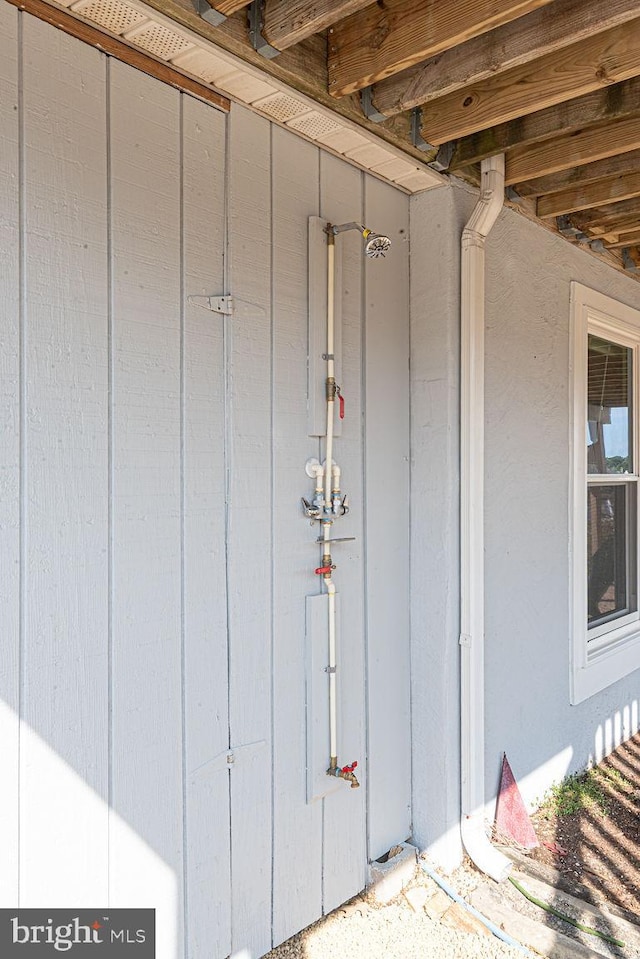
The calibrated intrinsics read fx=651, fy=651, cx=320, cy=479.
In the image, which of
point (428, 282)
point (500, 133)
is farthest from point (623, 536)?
point (500, 133)

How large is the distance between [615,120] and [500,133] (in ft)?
1.15

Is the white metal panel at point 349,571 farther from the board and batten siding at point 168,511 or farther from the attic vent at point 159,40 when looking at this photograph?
the attic vent at point 159,40

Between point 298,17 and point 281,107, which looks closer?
point 298,17

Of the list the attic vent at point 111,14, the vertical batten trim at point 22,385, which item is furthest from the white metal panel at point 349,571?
the vertical batten trim at point 22,385

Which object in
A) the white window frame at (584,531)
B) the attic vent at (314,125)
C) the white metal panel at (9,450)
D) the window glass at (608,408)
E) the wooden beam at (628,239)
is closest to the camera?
the white metal panel at (9,450)

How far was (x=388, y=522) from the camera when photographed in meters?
2.27

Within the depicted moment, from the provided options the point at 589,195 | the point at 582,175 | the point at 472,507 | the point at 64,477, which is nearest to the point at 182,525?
the point at 64,477

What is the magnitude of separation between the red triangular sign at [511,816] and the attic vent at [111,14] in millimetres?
2610

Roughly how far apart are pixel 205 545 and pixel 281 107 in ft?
4.01

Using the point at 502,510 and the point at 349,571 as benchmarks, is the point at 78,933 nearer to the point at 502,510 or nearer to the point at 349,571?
the point at 349,571

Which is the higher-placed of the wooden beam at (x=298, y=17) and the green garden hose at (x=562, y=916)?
the wooden beam at (x=298, y=17)

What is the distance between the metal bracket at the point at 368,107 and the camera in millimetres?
1914

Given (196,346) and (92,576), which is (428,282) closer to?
(196,346)

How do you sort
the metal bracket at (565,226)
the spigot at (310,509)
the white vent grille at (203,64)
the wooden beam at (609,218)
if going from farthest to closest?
the metal bracket at (565,226)
the wooden beam at (609,218)
the spigot at (310,509)
the white vent grille at (203,64)
